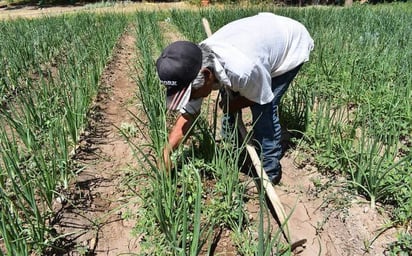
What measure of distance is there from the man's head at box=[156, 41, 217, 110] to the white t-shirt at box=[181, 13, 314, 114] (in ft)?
0.54

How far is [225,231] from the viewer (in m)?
1.77

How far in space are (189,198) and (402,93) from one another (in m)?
1.76

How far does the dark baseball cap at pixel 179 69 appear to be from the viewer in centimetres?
149

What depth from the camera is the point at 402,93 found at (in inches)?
98.9

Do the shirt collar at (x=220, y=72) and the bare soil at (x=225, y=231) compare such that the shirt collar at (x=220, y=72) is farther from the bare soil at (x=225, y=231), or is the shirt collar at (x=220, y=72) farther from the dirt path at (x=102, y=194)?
the bare soil at (x=225, y=231)

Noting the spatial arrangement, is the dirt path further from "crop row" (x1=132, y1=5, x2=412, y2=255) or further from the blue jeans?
the blue jeans

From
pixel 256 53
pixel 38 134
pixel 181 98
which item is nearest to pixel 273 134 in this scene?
pixel 256 53

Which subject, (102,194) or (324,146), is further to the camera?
(324,146)

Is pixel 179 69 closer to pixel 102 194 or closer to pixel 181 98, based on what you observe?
pixel 181 98

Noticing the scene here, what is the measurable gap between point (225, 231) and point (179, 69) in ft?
2.76

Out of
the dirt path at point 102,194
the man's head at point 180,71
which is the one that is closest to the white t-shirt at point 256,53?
the man's head at point 180,71

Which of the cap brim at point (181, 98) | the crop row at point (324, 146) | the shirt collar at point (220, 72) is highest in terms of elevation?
the shirt collar at point (220, 72)

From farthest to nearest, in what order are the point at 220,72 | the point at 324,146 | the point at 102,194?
the point at 324,146
the point at 102,194
the point at 220,72

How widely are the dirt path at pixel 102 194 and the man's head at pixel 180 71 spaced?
0.98ft
